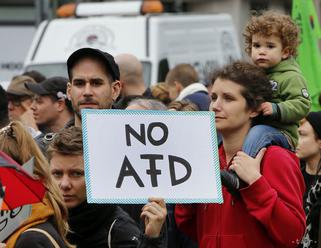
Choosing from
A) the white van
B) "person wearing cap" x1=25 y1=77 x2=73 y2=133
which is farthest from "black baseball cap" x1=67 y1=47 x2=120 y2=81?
the white van

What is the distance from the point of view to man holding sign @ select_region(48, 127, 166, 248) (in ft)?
18.5

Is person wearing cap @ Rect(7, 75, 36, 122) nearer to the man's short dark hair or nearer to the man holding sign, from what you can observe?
the man's short dark hair

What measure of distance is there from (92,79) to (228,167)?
0.98 metres

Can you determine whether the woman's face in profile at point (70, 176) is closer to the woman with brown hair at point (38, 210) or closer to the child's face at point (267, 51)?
the woman with brown hair at point (38, 210)

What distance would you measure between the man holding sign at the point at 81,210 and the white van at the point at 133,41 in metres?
9.87

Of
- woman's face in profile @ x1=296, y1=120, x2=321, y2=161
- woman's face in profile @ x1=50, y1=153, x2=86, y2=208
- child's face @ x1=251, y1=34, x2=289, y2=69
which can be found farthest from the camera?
woman's face in profile @ x1=296, y1=120, x2=321, y2=161

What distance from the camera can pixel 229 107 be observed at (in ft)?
19.9

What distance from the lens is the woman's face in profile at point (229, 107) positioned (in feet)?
19.8

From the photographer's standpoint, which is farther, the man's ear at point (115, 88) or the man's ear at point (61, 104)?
the man's ear at point (61, 104)

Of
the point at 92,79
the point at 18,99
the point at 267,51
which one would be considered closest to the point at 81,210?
the point at 92,79

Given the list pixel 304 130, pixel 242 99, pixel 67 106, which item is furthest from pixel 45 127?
pixel 242 99

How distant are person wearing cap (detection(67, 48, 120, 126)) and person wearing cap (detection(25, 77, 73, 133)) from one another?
259cm

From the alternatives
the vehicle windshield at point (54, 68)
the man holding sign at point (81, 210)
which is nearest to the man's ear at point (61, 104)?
the man holding sign at point (81, 210)

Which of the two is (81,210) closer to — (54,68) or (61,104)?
(61,104)
